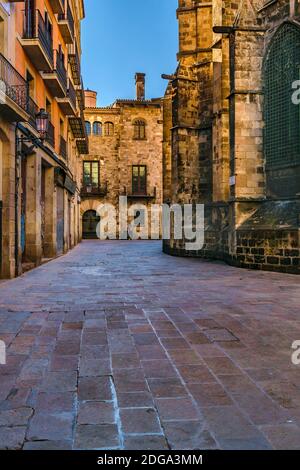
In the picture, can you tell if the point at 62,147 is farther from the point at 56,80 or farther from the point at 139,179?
the point at 139,179

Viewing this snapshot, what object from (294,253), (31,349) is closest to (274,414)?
(31,349)

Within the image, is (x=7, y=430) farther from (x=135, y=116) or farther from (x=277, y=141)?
(x=135, y=116)

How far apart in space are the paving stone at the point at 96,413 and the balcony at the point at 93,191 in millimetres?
34752

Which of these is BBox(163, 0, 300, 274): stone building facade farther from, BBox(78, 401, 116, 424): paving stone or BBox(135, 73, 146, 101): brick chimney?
BBox(135, 73, 146, 101): brick chimney

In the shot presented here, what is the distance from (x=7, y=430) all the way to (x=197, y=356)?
1.92 m

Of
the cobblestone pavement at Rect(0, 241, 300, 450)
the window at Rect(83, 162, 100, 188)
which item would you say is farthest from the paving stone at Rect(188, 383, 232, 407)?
the window at Rect(83, 162, 100, 188)

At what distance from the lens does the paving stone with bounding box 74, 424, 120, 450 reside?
7.45 feet

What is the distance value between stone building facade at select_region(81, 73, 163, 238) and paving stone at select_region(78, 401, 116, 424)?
115 feet

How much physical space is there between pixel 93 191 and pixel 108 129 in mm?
5888

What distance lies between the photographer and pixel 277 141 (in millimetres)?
12922

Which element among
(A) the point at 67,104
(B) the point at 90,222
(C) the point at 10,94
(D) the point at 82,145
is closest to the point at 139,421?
(C) the point at 10,94

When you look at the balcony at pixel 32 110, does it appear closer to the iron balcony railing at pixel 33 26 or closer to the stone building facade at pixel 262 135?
the iron balcony railing at pixel 33 26

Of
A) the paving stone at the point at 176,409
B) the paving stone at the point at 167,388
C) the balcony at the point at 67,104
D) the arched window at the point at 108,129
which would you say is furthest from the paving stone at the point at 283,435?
the arched window at the point at 108,129

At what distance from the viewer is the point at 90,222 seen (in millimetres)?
37750
